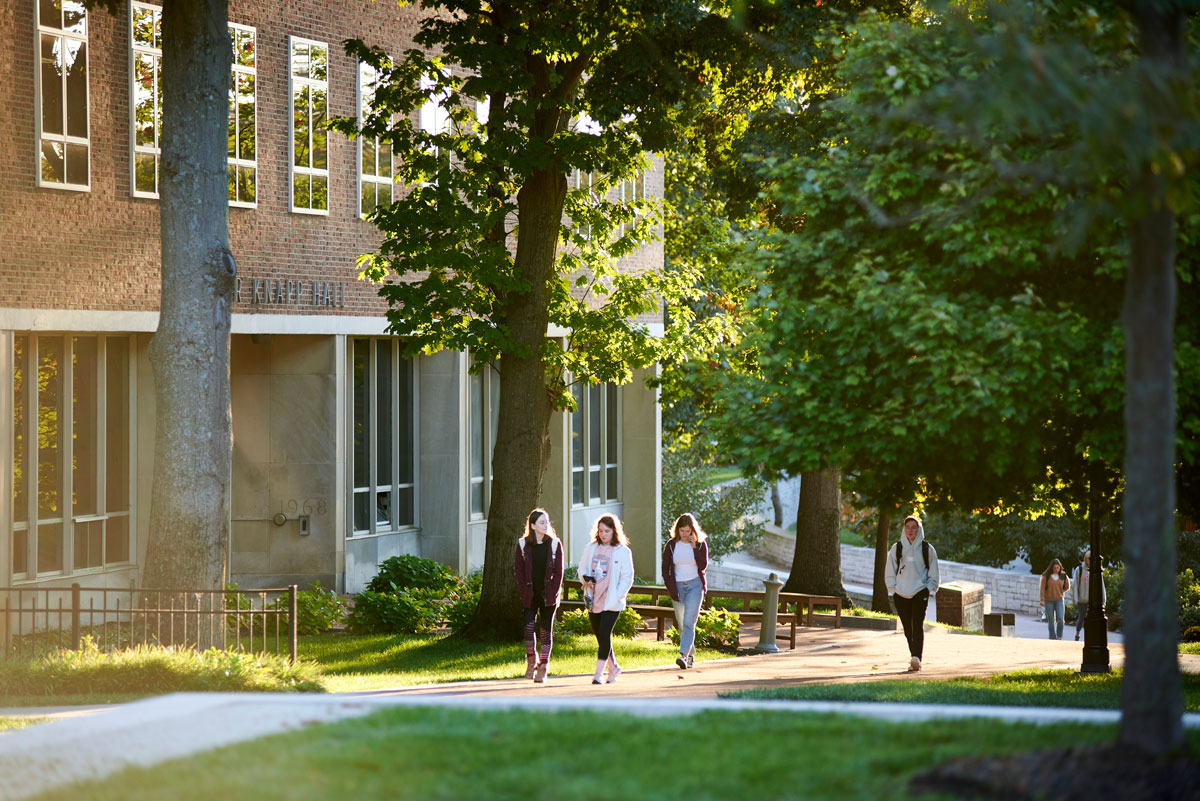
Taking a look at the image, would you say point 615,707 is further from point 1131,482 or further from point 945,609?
point 945,609

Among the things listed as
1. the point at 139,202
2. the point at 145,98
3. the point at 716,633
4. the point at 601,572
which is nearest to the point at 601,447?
the point at 716,633

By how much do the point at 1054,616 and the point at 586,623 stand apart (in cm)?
1297

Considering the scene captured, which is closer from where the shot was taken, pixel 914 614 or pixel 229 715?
pixel 229 715

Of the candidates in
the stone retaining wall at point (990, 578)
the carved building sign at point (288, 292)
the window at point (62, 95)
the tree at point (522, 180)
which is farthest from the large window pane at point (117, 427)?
the stone retaining wall at point (990, 578)

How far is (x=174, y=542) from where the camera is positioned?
1273 centimetres

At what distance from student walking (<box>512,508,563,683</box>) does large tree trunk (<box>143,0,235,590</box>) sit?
10.1 feet

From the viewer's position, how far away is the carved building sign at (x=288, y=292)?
18625mm

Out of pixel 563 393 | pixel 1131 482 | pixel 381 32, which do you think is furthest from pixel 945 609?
pixel 1131 482

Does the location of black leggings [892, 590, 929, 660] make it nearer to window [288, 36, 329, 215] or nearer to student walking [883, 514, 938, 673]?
student walking [883, 514, 938, 673]

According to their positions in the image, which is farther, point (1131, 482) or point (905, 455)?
point (905, 455)

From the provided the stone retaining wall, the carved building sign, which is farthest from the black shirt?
the stone retaining wall

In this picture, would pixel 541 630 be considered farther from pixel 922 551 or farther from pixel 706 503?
pixel 706 503

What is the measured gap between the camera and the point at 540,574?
1320 centimetres

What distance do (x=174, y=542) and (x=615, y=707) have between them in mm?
6304
